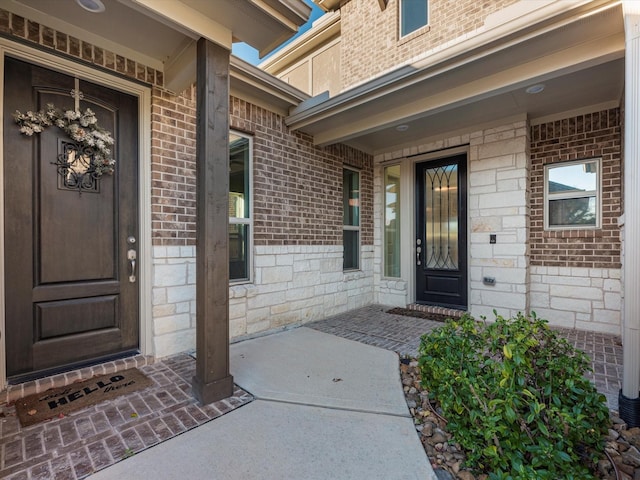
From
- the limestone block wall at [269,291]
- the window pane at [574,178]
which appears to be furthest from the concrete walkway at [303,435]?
the window pane at [574,178]

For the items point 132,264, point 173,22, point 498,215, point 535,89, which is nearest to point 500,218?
point 498,215

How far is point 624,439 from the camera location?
69.6 inches

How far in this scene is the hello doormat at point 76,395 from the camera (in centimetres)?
197

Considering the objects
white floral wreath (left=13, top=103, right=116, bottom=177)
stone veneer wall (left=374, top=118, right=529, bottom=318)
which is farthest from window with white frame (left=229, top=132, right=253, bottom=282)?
stone veneer wall (left=374, top=118, right=529, bottom=318)

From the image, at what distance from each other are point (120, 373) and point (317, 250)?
8.83 ft

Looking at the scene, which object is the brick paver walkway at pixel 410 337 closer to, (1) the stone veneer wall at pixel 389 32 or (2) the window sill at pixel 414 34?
(1) the stone veneer wall at pixel 389 32

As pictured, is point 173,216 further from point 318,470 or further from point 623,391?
point 623,391

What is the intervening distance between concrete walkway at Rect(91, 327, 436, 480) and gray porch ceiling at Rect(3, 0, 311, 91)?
2624 millimetres

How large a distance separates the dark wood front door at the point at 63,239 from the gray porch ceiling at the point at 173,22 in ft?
1.26

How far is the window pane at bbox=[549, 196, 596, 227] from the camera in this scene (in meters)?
3.73

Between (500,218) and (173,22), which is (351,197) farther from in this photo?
(173,22)

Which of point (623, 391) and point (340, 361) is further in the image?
point (340, 361)

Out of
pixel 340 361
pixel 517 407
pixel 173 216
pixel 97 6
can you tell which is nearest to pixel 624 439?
pixel 517 407

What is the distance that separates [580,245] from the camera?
3.75 meters
